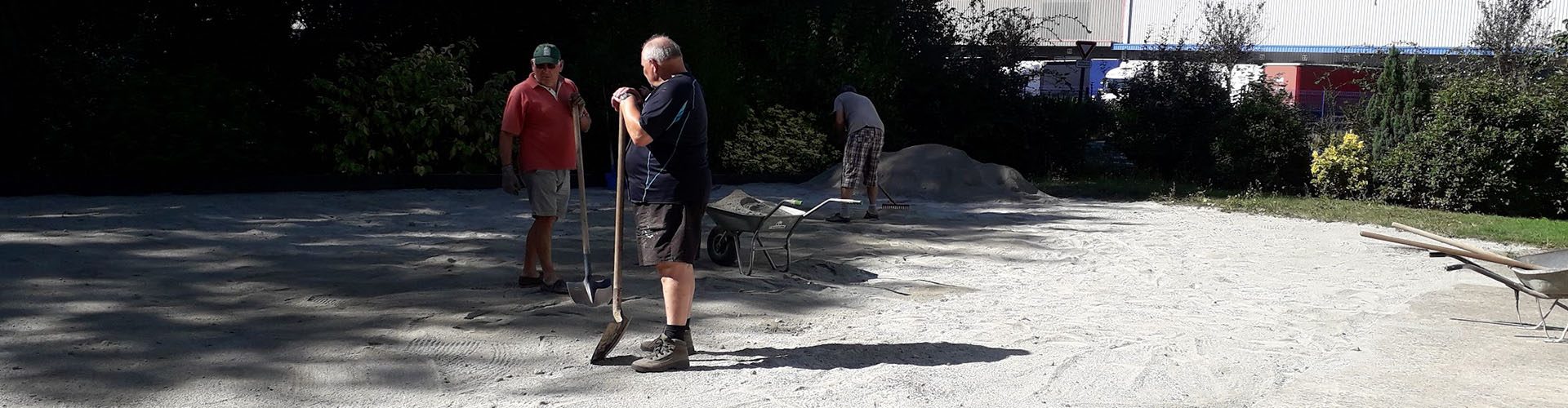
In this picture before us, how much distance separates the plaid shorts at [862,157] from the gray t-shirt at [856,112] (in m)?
0.05

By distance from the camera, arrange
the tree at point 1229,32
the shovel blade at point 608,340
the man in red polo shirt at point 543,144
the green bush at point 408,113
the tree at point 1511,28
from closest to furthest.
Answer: the shovel blade at point 608,340, the man in red polo shirt at point 543,144, the green bush at point 408,113, the tree at point 1511,28, the tree at point 1229,32

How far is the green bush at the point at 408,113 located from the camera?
12.3 metres

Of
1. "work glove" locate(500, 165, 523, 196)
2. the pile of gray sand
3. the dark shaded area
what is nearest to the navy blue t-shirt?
the dark shaded area

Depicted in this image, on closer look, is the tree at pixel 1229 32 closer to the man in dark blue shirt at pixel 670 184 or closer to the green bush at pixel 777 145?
the green bush at pixel 777 145

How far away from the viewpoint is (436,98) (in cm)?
1255

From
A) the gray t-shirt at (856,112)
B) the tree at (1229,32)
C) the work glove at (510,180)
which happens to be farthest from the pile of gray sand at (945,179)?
the tree at (1229,32)

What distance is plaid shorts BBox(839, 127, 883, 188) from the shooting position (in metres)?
11.1

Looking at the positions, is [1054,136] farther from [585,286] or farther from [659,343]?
[659,343]

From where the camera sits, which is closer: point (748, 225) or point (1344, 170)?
point (748, 225)

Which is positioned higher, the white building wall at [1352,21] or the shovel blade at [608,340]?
the white building wall at [1352,21]

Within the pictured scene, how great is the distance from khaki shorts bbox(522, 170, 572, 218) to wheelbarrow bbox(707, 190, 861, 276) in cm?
101

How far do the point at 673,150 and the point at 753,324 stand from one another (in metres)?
1.44

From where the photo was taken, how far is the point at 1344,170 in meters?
14.7

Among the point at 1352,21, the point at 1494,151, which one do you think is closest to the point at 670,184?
the point at 1494,151
